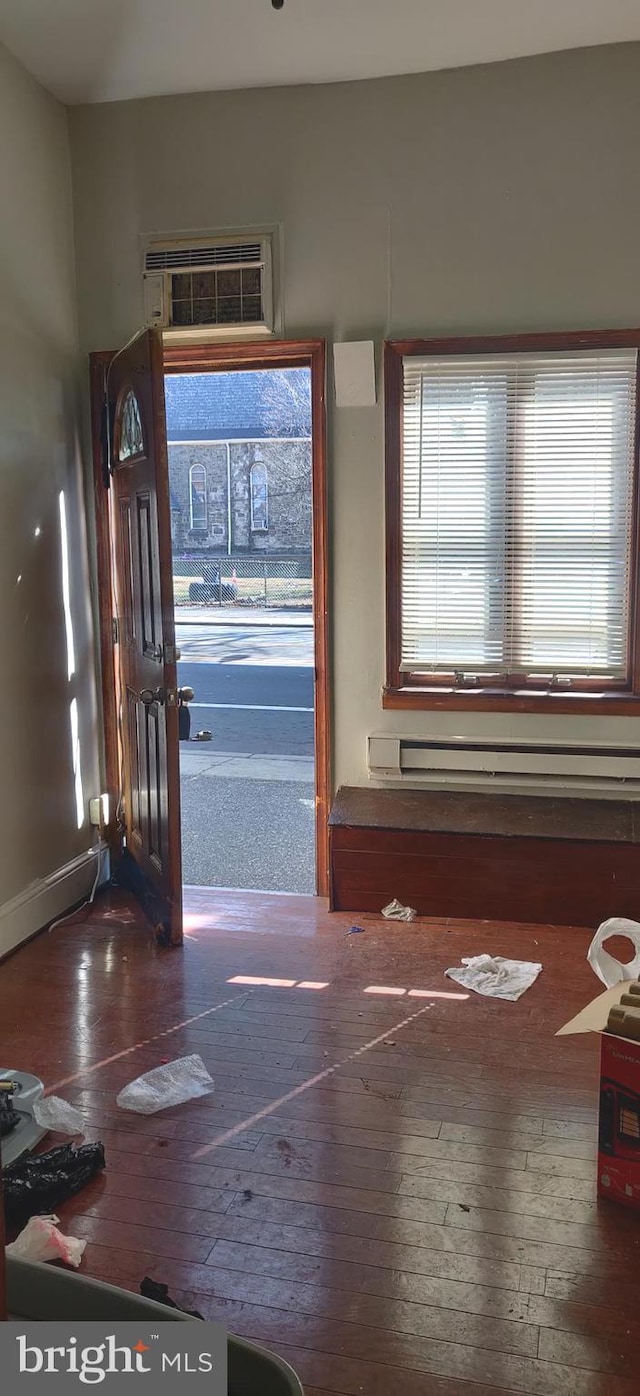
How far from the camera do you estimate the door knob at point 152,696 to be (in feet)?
11.1

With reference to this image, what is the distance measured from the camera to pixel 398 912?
3752 millimetres

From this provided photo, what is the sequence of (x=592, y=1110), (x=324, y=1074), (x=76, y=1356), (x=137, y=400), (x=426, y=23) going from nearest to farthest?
(x=76, y=1356) < (x=592, y=1110) < (x=324, y=1074) < (x=426, y=23) < (x=137, y=400)

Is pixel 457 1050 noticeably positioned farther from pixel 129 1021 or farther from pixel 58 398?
pixel 58 398

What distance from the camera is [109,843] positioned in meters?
4.19

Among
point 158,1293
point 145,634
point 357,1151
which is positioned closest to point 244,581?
point 145,634

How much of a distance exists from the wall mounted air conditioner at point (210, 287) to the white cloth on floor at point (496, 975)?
8.01ft

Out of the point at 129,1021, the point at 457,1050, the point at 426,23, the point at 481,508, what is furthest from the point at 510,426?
the point at 129,1021

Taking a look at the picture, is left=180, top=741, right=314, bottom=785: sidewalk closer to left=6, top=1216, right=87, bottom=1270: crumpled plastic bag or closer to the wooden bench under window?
the wooden bench under window

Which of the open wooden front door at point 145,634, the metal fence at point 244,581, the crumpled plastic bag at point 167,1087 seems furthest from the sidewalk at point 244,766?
the crumpled plastic bag at point 167,1087

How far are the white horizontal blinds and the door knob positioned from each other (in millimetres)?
1036

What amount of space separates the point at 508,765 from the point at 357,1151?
1833 mm

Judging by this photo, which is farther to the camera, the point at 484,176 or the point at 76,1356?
Result: the point at 484,176

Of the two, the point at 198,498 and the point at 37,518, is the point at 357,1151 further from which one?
the point at 198,498

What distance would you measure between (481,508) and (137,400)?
1323mm
